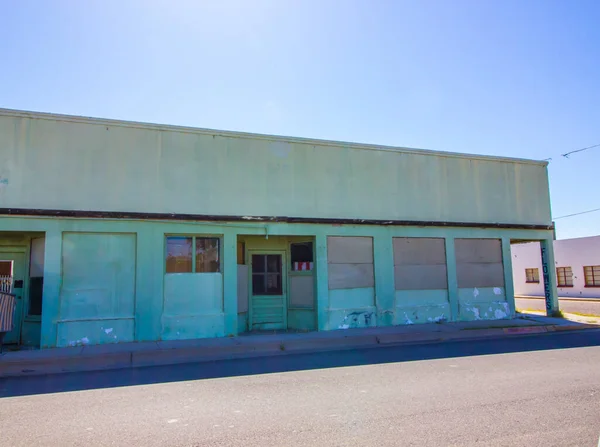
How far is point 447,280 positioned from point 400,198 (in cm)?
290

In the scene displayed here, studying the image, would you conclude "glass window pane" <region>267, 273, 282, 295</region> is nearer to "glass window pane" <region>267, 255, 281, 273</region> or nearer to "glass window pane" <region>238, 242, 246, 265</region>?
"glass window pane" <region>267, 255, 281, 273</region>

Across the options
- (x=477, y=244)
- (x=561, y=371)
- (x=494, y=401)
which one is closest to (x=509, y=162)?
(x=477, y=244)

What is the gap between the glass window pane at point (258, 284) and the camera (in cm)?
1441

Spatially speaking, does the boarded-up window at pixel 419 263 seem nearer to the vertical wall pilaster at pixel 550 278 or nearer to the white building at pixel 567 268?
the vertical wall pilaster at pixel 550 278

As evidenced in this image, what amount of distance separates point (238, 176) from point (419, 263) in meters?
6.00

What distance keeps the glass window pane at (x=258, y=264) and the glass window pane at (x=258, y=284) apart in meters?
0.15

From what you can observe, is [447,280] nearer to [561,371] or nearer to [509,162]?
[509,162]

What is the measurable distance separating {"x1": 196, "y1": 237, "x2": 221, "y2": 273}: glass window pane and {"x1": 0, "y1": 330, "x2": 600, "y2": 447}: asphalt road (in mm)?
3632

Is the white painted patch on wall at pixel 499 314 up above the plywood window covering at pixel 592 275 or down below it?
below

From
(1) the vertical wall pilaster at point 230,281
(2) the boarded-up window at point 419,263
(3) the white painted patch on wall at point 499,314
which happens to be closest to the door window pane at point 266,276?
(1) the vertical wall pilaster at point 230,281

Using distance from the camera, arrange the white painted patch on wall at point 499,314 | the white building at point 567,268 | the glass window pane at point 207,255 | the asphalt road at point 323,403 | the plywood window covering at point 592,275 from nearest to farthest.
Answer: the asphalt road at point 323,403 → the glass window pane at point 207,255 → the white painted patch on wall at point 499,314 → the plywood window covering at point 592,275 → the white building at point 567,268

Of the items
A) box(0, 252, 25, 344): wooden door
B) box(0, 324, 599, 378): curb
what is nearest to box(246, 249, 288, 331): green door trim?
box(0, 324, 599, 378): curb

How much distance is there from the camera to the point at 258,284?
47.4 feet

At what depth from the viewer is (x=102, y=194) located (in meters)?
12.1
